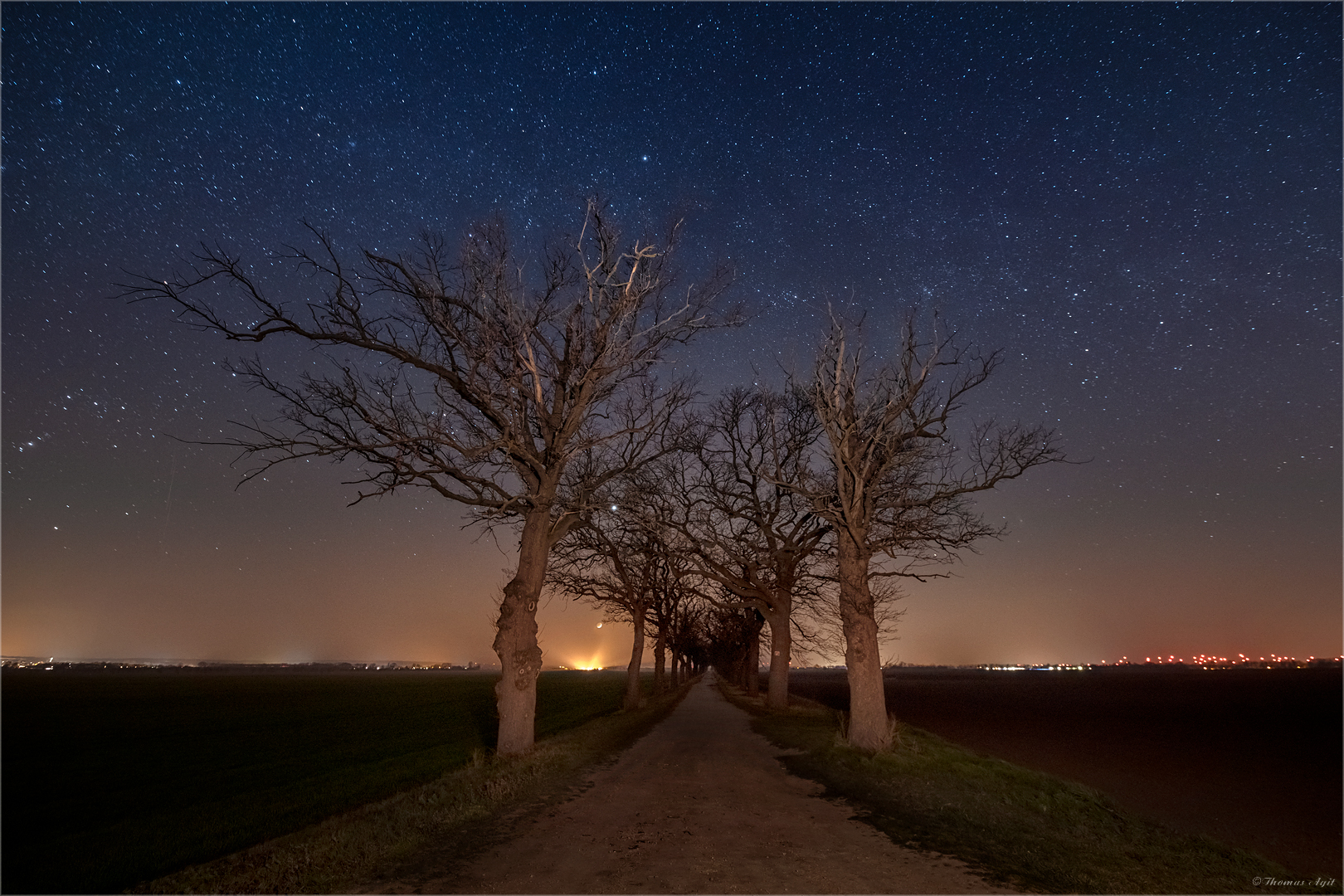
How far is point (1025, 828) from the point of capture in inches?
362

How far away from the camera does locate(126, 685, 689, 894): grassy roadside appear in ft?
21.4

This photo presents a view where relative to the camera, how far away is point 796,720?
75.7ft

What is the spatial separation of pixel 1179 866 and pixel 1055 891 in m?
3.02

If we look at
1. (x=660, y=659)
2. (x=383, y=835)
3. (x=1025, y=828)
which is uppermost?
(x=383, y=835)

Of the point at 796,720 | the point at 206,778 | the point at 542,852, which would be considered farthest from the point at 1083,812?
the point at 206,778

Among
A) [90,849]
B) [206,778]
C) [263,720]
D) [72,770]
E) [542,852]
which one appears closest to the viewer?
[542,852]

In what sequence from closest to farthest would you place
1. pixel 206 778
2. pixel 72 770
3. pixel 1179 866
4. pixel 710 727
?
1. pixel 1179 866
2. pixel 206 778
3. pixel 72 770
4. pixel 710 727

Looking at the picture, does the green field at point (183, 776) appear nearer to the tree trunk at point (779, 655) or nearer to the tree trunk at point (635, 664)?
the tree trunk at point (635, 664)

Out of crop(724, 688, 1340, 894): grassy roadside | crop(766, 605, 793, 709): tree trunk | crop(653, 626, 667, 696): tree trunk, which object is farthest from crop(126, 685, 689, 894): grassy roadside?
crop(653, 626, 667, 696): tree trunk

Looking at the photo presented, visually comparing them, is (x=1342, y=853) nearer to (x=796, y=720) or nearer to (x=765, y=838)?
(x=765, y=838)

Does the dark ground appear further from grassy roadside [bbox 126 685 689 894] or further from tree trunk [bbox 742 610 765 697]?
grassy roadside [bbox 126 685 689 894]

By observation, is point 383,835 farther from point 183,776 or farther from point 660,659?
point 660,659

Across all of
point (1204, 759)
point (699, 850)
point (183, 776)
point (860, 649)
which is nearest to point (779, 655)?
point (860, 649)

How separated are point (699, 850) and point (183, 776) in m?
16.2
